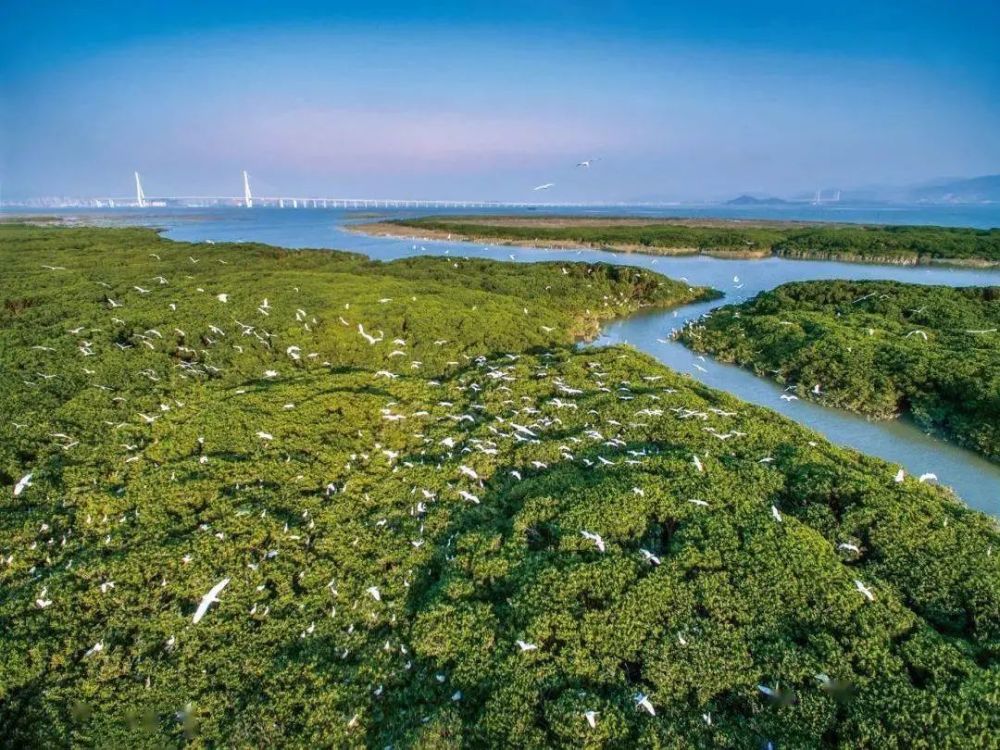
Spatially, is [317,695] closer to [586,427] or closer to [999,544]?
[586,427]

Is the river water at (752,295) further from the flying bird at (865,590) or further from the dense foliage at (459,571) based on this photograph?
the flying bird at (865,590)

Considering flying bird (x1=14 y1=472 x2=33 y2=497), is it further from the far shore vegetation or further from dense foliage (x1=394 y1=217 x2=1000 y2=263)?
dense foliage (x1=394 y1=217 x2=1000 y2=263)

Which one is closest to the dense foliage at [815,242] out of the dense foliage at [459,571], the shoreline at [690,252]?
the shoreline at [690,252]

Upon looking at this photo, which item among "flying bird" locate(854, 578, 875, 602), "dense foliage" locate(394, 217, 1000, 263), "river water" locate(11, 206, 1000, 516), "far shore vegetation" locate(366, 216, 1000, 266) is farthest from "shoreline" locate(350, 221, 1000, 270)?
"flying bird" locate(854, 578, 875, 602)

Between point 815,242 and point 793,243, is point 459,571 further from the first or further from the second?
point 793,243

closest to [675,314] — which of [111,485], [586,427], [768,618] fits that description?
[586,427]
